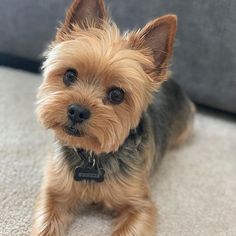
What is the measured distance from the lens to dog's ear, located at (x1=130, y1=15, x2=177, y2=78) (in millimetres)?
1672

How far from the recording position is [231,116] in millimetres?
2986

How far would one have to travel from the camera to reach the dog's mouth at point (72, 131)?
165 cm

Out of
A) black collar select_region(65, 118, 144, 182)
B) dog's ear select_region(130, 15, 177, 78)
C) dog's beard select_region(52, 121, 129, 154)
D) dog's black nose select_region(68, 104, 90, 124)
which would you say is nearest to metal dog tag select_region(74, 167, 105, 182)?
black collar select_region(65, 118, 144, 182)

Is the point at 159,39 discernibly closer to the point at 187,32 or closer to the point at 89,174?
the point at 89,174

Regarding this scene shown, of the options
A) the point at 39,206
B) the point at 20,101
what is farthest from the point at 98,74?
the point at 20,101

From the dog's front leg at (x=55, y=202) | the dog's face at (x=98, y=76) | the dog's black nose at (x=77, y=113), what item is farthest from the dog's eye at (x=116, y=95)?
the dog's front leg at (x=55, y=202)

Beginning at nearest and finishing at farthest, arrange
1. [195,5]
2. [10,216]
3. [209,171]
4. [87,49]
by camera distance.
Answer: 1. [87,49]
2. [10,216]
3. [209,171]
4. [195,5]

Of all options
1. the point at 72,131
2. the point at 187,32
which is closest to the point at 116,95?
the point at 72,131

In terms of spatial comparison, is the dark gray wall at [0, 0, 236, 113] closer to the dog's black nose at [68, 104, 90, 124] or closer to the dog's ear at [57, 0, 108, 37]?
the dog's ear at [57, 0, 108, 37]

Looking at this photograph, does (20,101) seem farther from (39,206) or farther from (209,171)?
(209,171)

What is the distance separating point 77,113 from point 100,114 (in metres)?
0.09

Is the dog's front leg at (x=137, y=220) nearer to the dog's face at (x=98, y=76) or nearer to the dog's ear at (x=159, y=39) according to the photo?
the dog's face at (x=98, y=76)

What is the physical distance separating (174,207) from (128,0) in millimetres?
1246

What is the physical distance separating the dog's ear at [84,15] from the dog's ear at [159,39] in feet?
0.55
